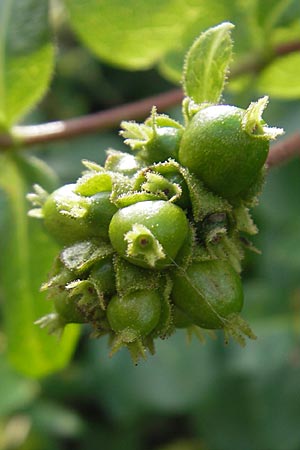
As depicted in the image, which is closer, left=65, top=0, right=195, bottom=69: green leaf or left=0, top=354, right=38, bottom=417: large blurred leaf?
left=65, top=0, right=195, bottom=69: green leaf

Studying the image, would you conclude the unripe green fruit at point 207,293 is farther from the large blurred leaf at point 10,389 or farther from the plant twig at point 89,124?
the large blurred leaf at point 10,389

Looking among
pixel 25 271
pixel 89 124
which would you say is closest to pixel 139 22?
pixel 89 124

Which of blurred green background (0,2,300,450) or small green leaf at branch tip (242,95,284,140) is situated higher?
small green leaf at branch tip (242,95,284,140)

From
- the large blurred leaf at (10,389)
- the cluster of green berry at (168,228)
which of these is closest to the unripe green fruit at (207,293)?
the cluster of green berry at (168,228)

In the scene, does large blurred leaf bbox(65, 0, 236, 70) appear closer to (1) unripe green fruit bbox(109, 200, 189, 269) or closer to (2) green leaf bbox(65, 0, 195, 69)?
(2) green leaf bbox(65, 0, 195, 69)

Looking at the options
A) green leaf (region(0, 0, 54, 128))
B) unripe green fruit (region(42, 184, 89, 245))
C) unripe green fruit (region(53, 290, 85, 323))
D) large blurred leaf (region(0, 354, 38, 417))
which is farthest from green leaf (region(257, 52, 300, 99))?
large blurred leaf (region(0, 354, 38, 417))

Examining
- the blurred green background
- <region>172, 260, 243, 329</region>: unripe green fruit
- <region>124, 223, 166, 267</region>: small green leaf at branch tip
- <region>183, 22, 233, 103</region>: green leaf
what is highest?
<region>183, 22, 233, 103</region>: green leaf

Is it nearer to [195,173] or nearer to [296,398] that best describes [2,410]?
[296,398]

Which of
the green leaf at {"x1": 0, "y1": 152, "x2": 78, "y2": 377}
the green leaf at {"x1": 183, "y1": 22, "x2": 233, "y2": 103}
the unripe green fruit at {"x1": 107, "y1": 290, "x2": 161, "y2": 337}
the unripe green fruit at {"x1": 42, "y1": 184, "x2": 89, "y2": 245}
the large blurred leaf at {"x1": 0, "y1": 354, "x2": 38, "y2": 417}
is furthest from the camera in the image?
the large blurred leaf at {"x1": 0, "y1": 354, "x2": 38, "y2": 417}
